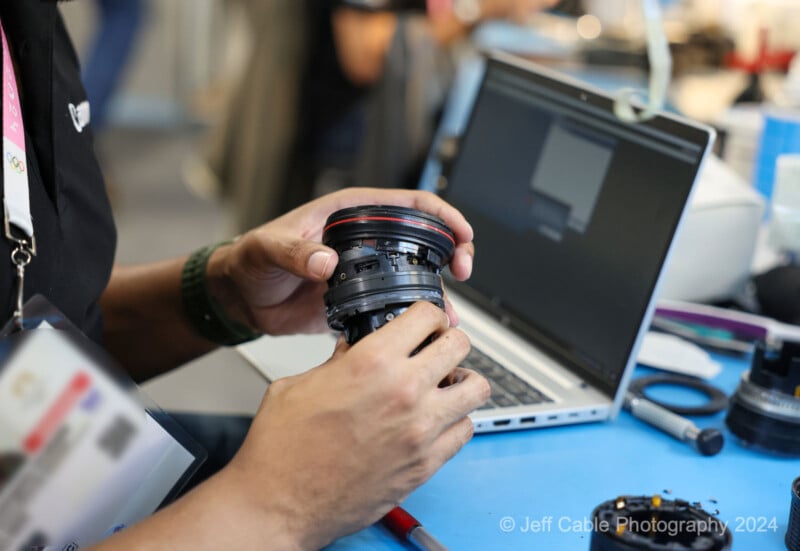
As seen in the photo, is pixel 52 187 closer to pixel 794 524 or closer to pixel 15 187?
pixel 15 187

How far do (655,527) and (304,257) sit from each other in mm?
374

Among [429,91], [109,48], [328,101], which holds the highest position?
[429,91]

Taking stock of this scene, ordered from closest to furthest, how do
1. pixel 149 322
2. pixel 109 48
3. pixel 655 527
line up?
pixel 655 527, pixel 149 322, pixel 109 48

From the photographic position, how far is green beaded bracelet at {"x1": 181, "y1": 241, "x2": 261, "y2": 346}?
1.06 metres

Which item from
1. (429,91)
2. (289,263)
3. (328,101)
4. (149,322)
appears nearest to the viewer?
(289,263)

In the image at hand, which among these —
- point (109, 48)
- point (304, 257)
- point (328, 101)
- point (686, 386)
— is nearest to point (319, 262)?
point (304, 257)

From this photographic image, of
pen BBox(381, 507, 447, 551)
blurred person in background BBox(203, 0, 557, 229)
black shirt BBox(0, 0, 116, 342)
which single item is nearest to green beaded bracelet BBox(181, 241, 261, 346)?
black shirt BBox(0, 0, 116, 342)

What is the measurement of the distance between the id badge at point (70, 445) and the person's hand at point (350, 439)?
104mm

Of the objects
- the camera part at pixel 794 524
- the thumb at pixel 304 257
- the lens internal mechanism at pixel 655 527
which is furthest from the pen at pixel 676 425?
the thumb at pixel 304 257

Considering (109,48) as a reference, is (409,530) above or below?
above

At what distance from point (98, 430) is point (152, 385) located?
0.77 m

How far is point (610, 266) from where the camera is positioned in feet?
3.22

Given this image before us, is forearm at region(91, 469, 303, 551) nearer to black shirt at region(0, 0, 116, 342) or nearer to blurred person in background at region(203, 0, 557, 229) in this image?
black shirt at region(0, 0, 116, 342)

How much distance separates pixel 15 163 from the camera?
785 millimetres
